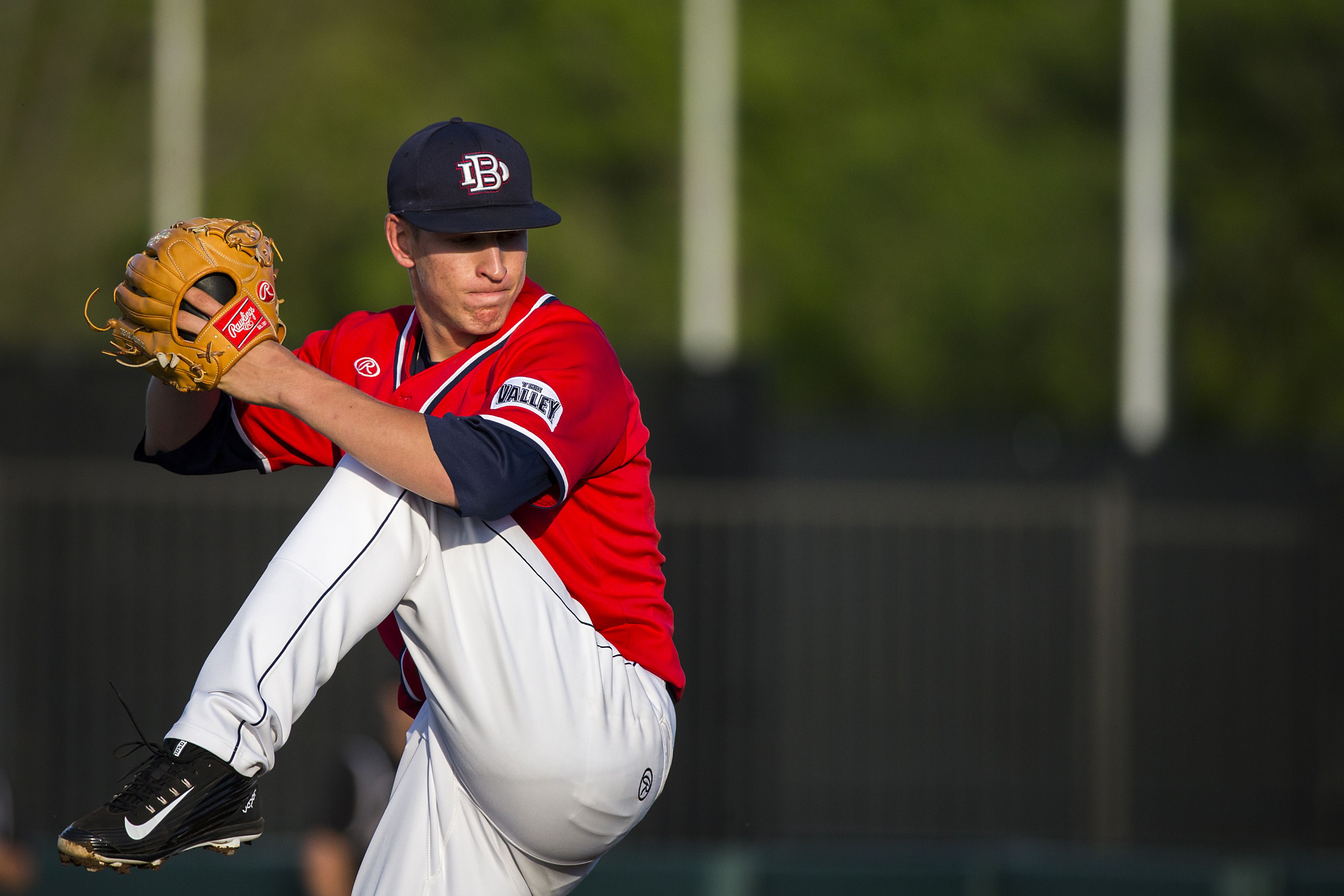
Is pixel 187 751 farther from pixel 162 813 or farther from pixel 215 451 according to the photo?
pixel 215 451

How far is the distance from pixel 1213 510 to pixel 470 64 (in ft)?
49.6

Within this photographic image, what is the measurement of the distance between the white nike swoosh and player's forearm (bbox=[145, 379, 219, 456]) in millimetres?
1055

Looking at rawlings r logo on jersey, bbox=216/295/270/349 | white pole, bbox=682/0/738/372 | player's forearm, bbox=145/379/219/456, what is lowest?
player's forearm, bbox=145/379/219/456

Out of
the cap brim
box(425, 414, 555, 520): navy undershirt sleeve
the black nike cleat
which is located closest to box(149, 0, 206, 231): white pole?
the cap brim

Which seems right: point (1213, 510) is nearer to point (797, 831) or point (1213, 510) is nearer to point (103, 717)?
point (797, 831)

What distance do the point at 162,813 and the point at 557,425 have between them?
3.58 feet

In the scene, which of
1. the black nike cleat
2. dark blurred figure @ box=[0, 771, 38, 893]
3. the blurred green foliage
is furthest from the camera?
the blurred green foliage

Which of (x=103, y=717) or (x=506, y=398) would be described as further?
(x=103, y=717)

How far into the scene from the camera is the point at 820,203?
919 inches

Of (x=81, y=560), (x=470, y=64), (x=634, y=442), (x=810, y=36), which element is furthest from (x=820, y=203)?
(x=634, y=442)

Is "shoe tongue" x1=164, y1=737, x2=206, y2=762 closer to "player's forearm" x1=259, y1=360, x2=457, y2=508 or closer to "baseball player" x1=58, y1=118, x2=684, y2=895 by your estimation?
"baseball player" x1=58, y1=118, x2=684, y2=895

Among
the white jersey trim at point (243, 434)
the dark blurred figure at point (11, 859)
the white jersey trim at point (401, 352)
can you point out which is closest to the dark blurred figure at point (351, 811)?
the dark blurred figure at point (11, 859)

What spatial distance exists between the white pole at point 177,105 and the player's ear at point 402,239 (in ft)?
40.7

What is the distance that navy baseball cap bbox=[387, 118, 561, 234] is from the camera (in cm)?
356
